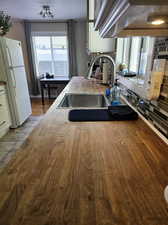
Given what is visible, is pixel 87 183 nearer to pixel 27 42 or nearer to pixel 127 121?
pixel 127 121

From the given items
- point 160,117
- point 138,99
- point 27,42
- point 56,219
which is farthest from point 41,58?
point 56,219

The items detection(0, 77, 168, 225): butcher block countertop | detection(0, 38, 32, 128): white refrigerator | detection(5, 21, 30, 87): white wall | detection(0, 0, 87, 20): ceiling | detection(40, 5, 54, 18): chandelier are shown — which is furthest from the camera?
detection(5, 21, 30, 87): white wall

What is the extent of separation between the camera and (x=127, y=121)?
99cm

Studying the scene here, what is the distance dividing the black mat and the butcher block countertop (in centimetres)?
19

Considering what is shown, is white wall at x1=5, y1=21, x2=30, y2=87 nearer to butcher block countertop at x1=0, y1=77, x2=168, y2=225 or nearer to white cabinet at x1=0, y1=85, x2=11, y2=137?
white cabinet at x1=0, y1=85, x2=11, y2=137

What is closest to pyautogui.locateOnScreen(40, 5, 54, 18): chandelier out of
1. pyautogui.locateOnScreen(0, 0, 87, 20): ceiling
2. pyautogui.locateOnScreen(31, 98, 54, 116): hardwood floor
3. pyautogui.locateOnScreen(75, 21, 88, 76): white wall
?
pyautogui.locateOnScreen(0, 0, 87, 20): ceiling

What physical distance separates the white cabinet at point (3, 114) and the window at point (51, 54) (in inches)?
115

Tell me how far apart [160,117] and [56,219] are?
0.72m

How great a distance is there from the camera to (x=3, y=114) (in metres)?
2.64

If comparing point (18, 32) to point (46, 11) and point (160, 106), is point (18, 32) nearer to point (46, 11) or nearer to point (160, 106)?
point (46, 11)

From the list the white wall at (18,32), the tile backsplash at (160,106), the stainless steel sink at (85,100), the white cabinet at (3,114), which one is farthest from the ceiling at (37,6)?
the tile backsplash at (160,106)

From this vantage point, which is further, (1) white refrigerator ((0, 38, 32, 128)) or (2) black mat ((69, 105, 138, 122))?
(1) white refrigerator ((0, 38, 32, 128))

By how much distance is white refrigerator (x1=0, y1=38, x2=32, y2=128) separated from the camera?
8.47 ft

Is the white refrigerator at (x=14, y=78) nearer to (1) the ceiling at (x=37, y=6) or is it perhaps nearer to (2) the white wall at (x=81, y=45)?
(1) the ceiling at (x=37, y=6)
